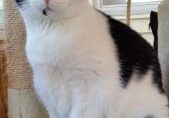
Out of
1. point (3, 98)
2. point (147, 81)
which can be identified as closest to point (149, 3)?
point (3, 98)

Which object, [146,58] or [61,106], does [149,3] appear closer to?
[146,58]

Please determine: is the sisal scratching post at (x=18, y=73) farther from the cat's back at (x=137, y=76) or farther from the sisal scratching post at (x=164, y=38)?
the sisal scratching post at (x=164, y=38)

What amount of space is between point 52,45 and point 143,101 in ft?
0.91

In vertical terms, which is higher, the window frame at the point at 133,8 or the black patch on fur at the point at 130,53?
the black patch on fur at the point at 130,53

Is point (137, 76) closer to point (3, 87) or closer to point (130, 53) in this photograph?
point (130, 53)

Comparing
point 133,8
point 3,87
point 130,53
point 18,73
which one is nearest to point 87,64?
point 130,53

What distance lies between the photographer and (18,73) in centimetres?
118

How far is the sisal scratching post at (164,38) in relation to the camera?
1.21 metres

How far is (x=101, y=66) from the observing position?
2.86ft

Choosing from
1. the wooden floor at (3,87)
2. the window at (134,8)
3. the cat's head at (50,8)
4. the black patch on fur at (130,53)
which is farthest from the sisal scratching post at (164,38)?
the window at (134,8)

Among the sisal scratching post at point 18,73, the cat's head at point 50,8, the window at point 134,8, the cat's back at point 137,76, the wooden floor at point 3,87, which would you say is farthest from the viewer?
the window at point 134,8

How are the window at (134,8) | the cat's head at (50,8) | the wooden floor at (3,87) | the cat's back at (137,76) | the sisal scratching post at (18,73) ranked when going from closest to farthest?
the cat's head at (50,8) < the cat's back at (137,76) < the sisal scratching post at (18,73) < the wooden floor at (3,87) < the window at (134,8)

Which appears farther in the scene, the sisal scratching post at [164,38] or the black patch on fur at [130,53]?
the sisal scratching post at [164,38]

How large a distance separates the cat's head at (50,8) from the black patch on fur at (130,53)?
0.13 metres
